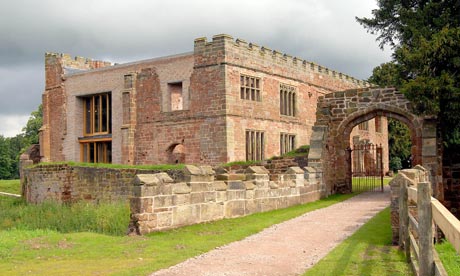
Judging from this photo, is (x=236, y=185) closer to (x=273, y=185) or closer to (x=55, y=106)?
(x=273, y=185)

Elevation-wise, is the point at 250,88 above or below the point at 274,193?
above

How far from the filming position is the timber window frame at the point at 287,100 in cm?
3453

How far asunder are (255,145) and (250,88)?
328 centimetres

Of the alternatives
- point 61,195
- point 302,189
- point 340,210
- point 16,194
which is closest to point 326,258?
point 340,210

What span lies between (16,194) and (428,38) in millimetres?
28191

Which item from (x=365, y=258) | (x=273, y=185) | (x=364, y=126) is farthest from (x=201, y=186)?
(x=364, y=126)

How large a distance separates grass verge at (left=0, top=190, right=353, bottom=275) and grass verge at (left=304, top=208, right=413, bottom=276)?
226 cm

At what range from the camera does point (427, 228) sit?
618cm

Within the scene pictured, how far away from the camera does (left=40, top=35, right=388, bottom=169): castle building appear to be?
100ft

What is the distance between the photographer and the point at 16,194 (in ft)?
122

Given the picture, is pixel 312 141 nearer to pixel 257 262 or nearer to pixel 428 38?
pixel 428 38

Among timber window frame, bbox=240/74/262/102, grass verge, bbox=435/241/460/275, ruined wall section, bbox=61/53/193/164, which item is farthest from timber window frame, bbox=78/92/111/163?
grass verge, bbox=435/241/460/275

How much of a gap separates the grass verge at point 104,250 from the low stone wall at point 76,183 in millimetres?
12337

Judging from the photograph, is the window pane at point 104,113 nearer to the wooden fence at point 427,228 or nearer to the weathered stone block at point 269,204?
the weathered stone block at point 269,204
